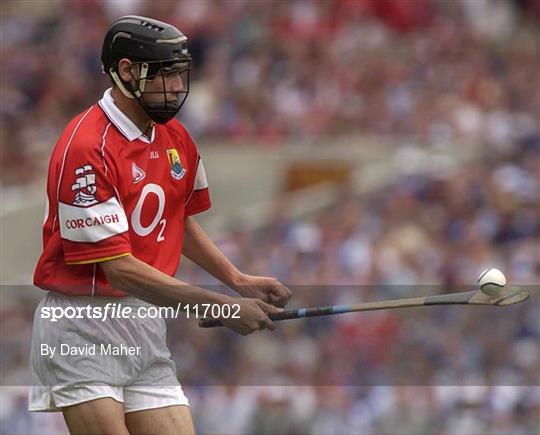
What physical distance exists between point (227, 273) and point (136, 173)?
693 mm

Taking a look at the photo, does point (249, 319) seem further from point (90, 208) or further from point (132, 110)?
point (132, 110)

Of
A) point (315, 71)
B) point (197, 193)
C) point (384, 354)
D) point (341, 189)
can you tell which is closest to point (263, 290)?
point (197, 193)

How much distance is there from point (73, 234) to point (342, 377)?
4.83 meters

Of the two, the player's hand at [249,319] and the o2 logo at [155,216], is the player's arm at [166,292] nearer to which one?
the player's hand at [249,319]

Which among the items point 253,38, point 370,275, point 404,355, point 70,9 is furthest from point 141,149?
point 70,9

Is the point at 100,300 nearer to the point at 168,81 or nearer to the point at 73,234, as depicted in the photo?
the point at 73,234

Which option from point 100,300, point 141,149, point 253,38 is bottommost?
point 253,38

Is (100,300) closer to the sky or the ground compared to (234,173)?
closer to the sky

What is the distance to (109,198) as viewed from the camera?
535 centimetres

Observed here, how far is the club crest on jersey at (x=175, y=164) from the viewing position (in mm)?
5648

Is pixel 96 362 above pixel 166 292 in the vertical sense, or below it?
below

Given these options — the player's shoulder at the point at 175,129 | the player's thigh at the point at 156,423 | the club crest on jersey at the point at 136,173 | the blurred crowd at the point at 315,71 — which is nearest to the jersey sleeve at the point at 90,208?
the club crest on jersey at the point at 136,173

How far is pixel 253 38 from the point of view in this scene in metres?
15.8

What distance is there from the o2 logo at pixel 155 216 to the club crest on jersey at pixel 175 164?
0.34 ft
